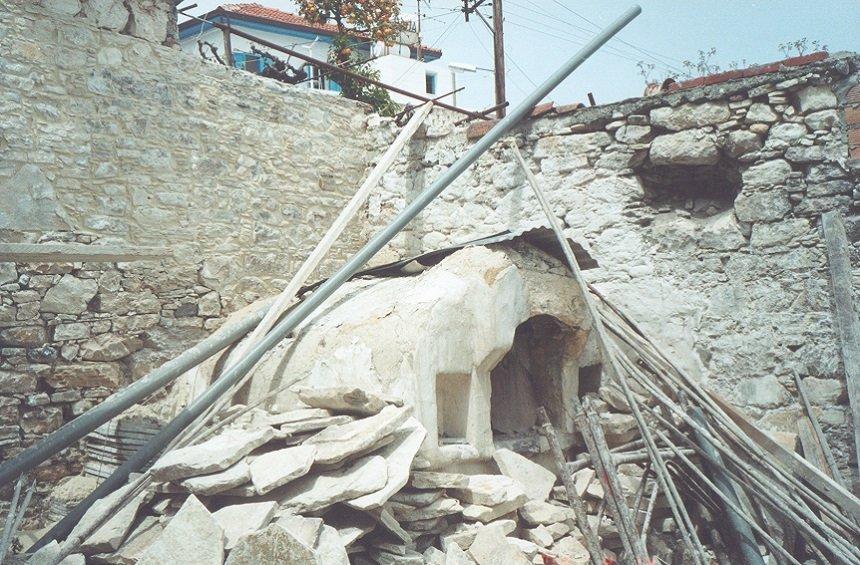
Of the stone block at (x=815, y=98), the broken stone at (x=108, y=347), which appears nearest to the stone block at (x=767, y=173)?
the stone block at (x=815, y=98)

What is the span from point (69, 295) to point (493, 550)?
141 inches

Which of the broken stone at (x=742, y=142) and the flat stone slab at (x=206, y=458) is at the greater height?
the broken stone at (x=742, y=142)

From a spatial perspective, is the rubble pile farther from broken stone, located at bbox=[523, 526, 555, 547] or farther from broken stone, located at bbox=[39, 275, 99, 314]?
broken stone, located at bbox=[39, 275, 99, 314]

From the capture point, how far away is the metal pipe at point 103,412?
3424 mm

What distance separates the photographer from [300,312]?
180 inches

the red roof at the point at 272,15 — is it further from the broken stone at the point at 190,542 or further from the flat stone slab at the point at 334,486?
the broken stone at the point at 190,542

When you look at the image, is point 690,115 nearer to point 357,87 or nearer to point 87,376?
point 87,376

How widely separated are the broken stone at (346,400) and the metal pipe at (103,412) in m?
0.85

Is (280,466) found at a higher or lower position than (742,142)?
lower

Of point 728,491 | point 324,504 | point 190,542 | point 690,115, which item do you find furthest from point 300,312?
point 690,115

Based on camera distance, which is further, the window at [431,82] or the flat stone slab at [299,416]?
the window at [431,82]

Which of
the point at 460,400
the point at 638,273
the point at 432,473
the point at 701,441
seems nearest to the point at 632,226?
the point at 638,273

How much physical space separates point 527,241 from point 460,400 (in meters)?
1.40

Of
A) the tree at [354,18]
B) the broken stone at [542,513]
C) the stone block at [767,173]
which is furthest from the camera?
the tree at [354,18]
